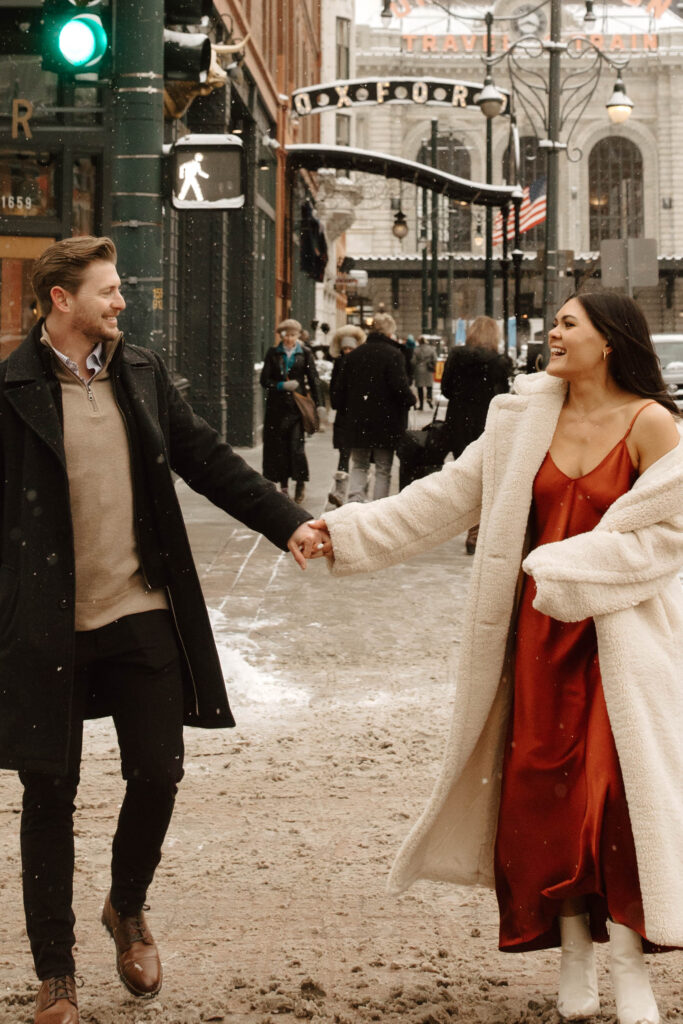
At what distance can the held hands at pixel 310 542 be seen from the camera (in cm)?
396

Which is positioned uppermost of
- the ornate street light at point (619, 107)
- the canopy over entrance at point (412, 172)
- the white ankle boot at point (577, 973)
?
the ornate street light at point (619, 107)

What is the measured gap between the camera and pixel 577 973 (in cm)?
365

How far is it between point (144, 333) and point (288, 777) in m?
2.28

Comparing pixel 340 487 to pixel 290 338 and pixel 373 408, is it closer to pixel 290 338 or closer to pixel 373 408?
pixel 373 408

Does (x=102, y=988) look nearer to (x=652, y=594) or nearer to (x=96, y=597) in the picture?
(x=96, y=597)

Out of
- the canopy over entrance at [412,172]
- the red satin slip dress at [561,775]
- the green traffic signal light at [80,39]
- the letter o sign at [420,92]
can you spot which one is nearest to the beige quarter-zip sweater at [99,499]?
the red satin slip dress at [561,775]

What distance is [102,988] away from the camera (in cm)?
383

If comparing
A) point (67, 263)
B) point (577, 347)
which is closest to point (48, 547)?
point (67, 263)

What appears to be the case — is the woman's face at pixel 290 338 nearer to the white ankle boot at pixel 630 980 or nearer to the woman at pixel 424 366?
the white ankle boot at pixel 630 980

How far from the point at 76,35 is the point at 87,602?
162 inches

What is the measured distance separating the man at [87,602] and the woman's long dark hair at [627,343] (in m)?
1.15

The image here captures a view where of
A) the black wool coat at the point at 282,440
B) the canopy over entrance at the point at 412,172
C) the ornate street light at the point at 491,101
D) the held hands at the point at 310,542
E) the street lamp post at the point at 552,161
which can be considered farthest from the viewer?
the canopy over entrance at the point at 412,172

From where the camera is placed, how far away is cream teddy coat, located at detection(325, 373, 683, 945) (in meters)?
3.46

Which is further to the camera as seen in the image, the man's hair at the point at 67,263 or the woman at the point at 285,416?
the woman at the point at 285,416
